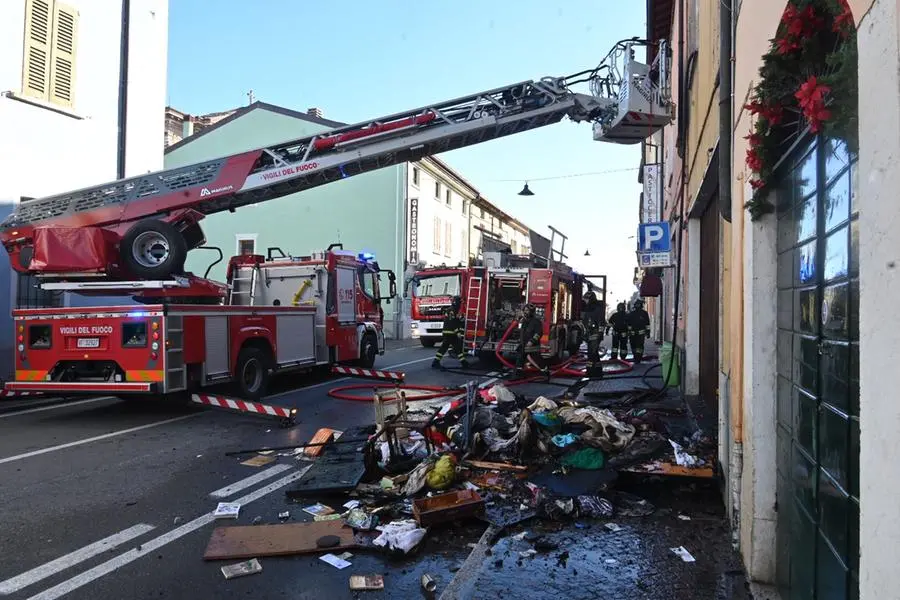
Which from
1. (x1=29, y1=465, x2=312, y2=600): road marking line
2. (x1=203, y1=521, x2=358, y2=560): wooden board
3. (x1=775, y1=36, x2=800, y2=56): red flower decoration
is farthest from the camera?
(x1=203, y1=521, x2=358, y2=560): wooden board

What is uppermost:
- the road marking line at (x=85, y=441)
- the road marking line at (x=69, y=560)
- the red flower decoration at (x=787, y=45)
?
the red flower decoration at (x=787, y=45)

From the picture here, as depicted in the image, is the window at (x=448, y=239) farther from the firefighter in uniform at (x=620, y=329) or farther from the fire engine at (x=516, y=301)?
the firefighter in uniform at (x=620, y=329)

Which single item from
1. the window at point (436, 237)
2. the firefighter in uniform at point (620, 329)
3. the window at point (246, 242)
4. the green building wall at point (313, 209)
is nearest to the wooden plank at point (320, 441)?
the firefighter in uniform at point (620, 329)

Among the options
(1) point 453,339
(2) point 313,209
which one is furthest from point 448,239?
(1) point 453,339

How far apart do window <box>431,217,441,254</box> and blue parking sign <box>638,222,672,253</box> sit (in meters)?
21.3

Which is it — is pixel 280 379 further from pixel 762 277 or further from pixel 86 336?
pixel 762 277

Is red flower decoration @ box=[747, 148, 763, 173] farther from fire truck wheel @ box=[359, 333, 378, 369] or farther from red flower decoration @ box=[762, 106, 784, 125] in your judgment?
fire truck wheel @ box=[359, 333, 378, 369]

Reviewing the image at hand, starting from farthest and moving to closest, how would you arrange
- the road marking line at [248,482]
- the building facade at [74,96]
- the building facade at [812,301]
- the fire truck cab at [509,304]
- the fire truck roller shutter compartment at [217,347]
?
the fire truck cab at [509,304], the building facade at [74,96], the fire truck roller shutter compartment at [217,347], the road marking line at [248,482], the building facade at [812,301]

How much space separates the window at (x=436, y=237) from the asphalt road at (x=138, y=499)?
75.4ft

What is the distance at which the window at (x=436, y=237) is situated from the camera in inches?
1265

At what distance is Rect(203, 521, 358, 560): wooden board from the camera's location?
411 centimetres

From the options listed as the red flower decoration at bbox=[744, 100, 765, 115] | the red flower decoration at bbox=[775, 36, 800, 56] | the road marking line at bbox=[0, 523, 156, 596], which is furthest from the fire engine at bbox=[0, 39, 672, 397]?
the red flower decoration at bbox=[775, 36, 800, 56]

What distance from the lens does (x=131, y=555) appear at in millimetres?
4086

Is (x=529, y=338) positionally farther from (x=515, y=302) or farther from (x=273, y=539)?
(x=273, y=539)
